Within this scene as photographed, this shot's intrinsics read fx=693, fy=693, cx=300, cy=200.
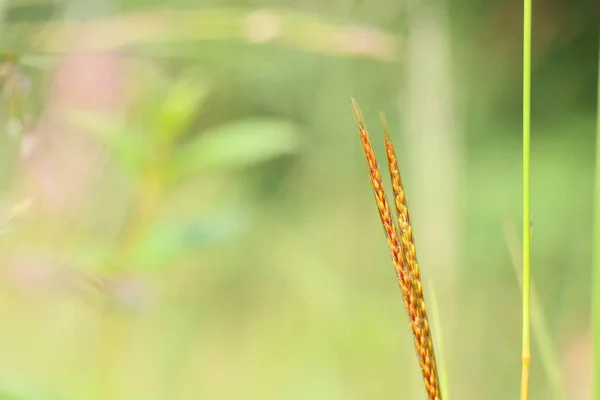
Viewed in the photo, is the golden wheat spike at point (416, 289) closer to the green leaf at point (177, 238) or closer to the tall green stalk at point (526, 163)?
the tall green stalk at point (526, 163)

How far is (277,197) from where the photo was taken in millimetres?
1136

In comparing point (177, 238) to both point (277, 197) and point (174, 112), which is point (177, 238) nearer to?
point (174, 112)

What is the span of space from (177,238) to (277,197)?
0.62m

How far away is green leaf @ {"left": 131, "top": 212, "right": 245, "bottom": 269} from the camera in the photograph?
1.65ft

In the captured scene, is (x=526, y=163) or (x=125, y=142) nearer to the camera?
(x=526, y=163)

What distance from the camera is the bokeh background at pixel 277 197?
531 millimetres

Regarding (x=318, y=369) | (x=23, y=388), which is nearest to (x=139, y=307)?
(x=23, y=388)

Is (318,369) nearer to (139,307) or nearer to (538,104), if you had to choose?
(139,307)

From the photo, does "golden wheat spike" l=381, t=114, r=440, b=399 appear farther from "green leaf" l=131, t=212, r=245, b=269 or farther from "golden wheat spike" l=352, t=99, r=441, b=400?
"green leaf" l=131, t=212, r=245, b=269

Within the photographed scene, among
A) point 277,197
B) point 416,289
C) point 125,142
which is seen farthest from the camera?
point 277,197

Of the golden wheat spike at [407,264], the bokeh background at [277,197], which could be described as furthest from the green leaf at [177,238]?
the golden wheat spike at [407,264]

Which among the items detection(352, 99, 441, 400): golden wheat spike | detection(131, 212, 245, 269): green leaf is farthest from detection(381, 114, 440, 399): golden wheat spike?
detection(131, 212, 245, 269): green leaf

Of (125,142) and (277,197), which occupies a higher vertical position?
(277,197)

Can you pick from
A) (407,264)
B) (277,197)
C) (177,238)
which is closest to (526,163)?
(407,264)
